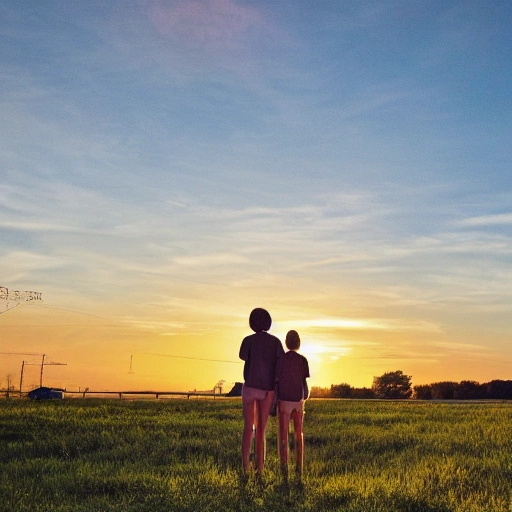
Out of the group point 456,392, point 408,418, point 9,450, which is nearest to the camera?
point 9,450

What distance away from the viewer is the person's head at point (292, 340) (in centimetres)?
1172

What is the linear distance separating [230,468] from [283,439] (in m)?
1.67

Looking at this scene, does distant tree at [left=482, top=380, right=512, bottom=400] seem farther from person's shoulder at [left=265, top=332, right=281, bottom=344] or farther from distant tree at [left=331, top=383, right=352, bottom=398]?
person's shoulder at [left=265, top=332, right=281, bottom=344]

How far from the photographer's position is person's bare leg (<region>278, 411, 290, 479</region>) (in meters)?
11.7

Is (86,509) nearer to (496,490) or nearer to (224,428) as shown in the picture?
(496,490)

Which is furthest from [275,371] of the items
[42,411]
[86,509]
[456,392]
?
[456,392]

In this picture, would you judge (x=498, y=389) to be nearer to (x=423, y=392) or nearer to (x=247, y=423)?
(x=423, y=392)

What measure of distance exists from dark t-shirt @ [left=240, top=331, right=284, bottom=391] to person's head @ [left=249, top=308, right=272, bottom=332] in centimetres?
10

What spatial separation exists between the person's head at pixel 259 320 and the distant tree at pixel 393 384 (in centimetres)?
7414

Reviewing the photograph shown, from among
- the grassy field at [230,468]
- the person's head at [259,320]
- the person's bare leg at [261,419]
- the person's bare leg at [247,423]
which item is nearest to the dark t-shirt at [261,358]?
the person's head at [259,320]

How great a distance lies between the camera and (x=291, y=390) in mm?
11562

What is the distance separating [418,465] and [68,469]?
22.2ft

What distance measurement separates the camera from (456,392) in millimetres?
77938

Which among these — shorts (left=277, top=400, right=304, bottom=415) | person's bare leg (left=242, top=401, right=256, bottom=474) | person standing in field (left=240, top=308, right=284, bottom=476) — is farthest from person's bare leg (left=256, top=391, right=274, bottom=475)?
shorts (left=277, top=400, right=304, bottom=415)
